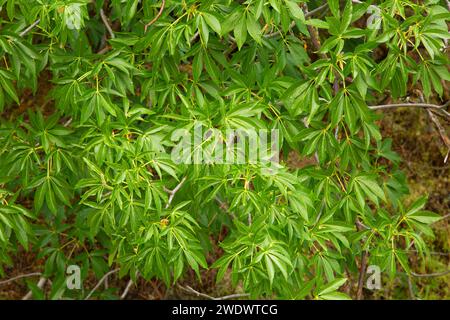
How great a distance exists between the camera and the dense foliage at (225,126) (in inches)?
88.1

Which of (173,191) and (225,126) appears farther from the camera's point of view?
(173,191)

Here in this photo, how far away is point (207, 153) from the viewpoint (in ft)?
7.11

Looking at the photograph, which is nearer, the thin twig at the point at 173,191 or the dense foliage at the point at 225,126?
the dense foliage at the point at 225,126

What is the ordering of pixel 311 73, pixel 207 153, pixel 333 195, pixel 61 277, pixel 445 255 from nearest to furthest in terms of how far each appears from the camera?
pixel 207 153, pixel 311 73, pixel 333 195, pixel 61 277, pixel 445 255

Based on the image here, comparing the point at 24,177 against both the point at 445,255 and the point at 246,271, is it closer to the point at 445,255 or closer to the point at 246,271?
the point at 246,271

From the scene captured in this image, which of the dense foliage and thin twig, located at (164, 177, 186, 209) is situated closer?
the dense foliage

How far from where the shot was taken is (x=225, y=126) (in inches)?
86.0

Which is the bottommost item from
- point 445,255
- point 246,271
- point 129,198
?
point 445,255

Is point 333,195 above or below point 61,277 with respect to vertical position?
above

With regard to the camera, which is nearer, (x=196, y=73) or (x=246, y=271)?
(x=246, y=271)

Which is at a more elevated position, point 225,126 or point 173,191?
point 225,126

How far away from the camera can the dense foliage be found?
7.34ft
